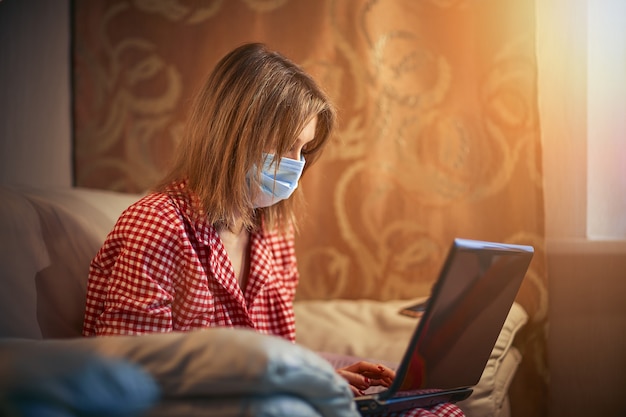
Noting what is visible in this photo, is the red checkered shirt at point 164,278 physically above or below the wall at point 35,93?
below

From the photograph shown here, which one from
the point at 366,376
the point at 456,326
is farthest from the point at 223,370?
the point at 366,376

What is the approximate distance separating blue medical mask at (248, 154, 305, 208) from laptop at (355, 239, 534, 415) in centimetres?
42

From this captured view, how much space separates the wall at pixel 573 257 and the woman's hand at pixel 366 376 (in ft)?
2.40

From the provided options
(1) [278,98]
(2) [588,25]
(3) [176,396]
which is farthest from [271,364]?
(2) [588,25]

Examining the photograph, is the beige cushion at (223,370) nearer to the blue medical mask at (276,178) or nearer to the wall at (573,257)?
the blue medical mask at (276,178)

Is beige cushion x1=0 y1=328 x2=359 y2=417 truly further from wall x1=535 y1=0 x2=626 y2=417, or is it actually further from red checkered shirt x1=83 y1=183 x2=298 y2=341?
wall x1=535 y1=0 x2=626 y2=417

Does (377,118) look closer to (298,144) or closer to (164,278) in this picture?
(298,144)

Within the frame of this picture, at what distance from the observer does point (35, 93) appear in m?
1.62

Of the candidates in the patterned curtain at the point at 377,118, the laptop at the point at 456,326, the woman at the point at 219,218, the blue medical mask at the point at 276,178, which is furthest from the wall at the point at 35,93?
the laptop at the point at 456,326

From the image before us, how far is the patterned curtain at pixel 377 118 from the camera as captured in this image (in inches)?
64.8

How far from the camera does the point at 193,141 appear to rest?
116 centimetres

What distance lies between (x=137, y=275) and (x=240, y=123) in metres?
0.32

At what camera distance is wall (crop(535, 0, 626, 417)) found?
61.2 inches

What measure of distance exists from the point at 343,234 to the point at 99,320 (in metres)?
0.86
